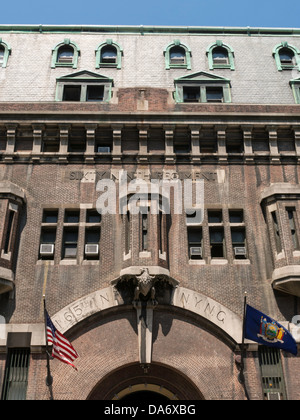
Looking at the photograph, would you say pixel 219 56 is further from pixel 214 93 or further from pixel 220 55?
pixel 214 93

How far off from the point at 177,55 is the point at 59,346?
730 inches

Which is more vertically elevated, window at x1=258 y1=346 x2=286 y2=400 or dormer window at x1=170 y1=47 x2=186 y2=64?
dormer window at x1=170 y1=47 x2=186 y2=64

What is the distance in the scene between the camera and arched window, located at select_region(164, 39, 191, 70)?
88.2ft

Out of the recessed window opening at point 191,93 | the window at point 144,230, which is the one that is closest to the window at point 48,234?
the window at point 144,230

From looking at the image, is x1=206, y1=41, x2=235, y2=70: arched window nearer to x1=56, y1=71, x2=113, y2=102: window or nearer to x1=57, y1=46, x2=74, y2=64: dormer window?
x1=56, y1=71, x2=113, y2=102: window

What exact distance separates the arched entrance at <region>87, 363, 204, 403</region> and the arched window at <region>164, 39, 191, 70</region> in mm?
16423

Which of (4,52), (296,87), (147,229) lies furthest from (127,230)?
(4,52)

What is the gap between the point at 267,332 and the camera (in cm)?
1627

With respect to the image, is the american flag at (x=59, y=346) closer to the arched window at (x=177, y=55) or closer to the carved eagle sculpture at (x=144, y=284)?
the carved eagle sculpture at (x=144, y=284)

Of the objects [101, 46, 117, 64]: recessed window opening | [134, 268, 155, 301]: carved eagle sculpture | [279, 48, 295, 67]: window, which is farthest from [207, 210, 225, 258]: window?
[101, 46, 117, 64]: recessed window opening

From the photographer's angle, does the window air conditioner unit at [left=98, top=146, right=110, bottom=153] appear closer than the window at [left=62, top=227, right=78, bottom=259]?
No

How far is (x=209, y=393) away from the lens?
1667cm
